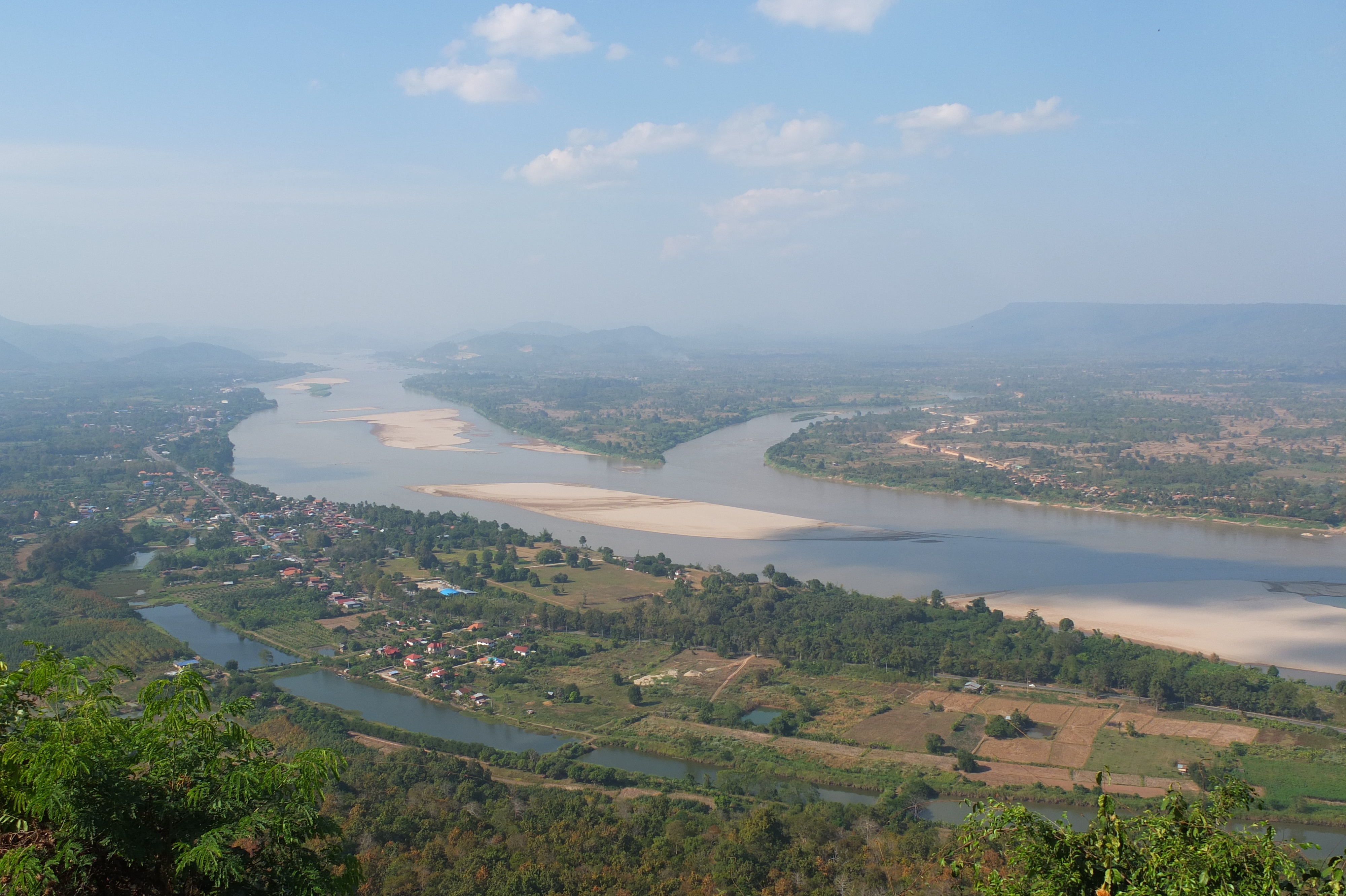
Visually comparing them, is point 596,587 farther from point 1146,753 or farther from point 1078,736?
point 1146,753

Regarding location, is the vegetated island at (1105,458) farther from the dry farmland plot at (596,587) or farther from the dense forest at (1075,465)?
the dry farmland plot at (596,587)

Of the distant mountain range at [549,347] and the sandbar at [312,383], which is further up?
the distant mountain range at [549,347]

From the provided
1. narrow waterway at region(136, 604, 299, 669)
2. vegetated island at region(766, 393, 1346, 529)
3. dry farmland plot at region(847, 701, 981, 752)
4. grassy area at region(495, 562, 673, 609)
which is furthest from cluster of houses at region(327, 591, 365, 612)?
vegetated island at region(766, 393, 1346, 529)

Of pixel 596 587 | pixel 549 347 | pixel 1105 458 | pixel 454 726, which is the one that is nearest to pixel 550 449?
pixel 596 587

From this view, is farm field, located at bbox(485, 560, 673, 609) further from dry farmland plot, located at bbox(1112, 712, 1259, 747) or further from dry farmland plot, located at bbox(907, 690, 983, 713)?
dry farmland plot, located at bbox(1112, 712, 1259, 747)

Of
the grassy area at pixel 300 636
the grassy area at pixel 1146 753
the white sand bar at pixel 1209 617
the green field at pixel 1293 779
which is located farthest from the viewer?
the grassy area at pixel 300 636

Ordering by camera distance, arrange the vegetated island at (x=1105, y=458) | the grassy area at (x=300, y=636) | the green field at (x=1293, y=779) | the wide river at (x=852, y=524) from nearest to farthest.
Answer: the green field at (x=1293, y=779) < the grassy area at (x=300, y=636) < the wide river at (x=852, y=524) < the vegetated island at (x=1105, y=458)

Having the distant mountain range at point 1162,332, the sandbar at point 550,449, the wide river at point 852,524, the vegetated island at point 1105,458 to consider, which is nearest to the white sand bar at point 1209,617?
the wide river at point 852,524
